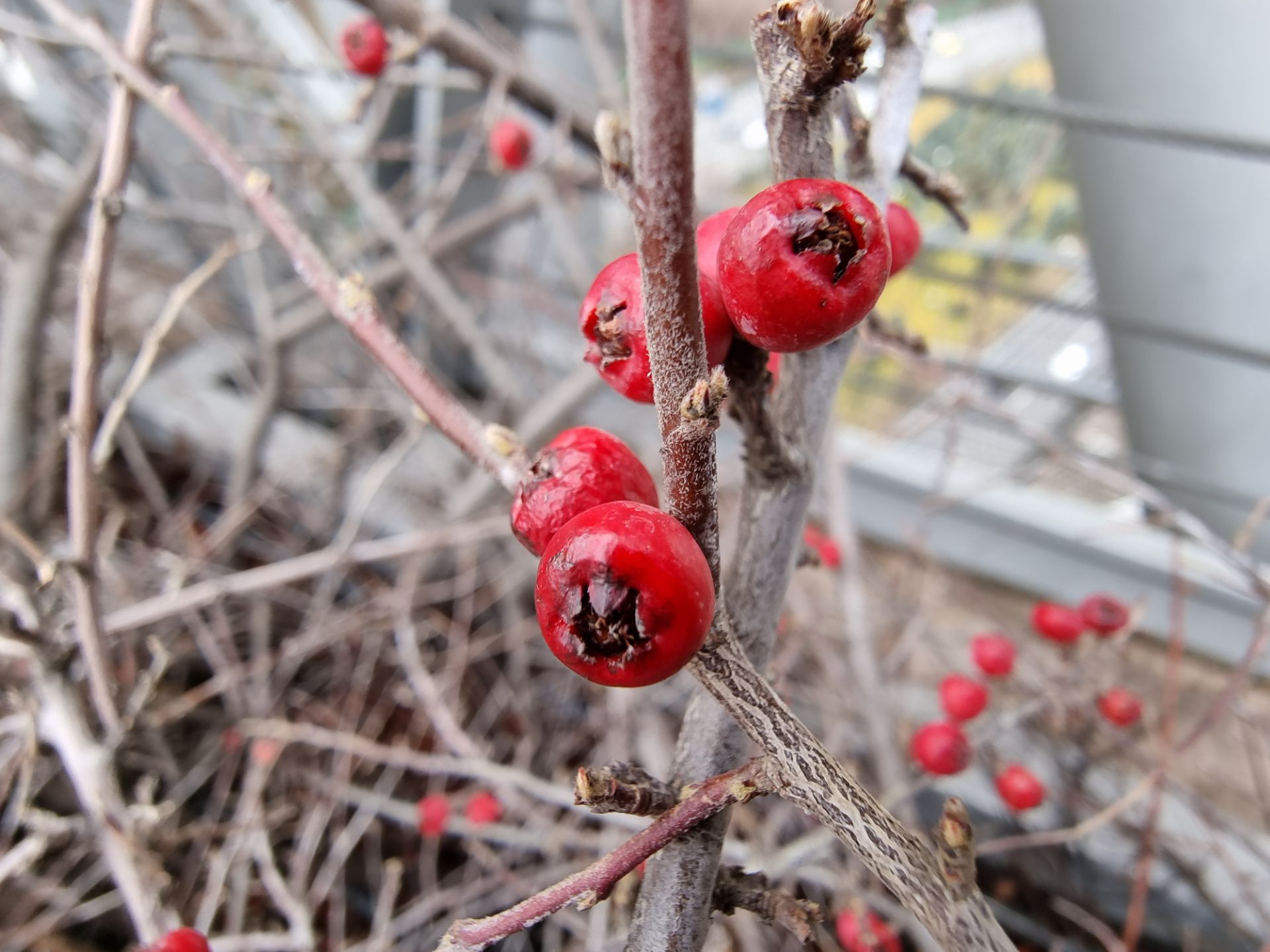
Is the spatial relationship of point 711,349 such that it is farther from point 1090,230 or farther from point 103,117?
point 103,117

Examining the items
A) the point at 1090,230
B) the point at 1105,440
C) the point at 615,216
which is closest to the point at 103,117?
the point at 615,216

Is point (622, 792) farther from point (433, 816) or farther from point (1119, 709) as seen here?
point (1119, 709)

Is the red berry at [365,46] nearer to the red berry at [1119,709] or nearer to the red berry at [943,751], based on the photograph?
the red berry at [943,751]

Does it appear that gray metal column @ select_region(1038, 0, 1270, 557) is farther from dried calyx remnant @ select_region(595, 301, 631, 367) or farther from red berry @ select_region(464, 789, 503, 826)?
red berry @ select_region(464, 789, 503, 826)

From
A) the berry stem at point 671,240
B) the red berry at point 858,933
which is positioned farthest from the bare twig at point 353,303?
the red berry at point 858,933

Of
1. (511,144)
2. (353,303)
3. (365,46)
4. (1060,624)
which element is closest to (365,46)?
(365,46)

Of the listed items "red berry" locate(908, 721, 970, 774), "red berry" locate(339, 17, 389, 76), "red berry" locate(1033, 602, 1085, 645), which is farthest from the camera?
"red berry" locate(1033, 602, 1085, 645)

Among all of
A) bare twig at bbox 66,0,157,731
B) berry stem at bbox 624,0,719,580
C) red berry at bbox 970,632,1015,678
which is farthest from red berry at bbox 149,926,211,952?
red berry at bbox 970,632,1015,678
